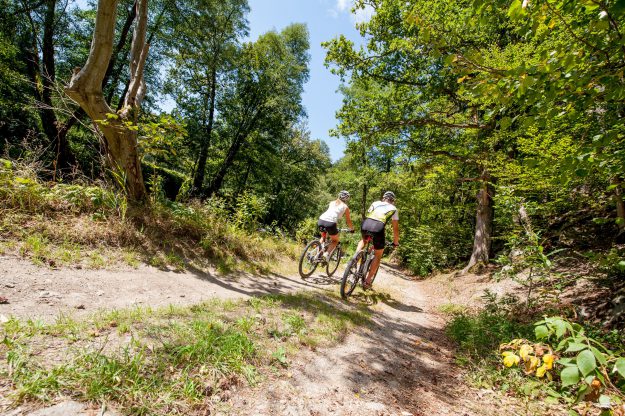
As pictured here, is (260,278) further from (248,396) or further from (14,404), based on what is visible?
(14,404)

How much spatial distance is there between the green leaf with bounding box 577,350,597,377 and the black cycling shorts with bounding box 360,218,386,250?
417cm

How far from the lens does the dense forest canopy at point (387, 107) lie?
2.44 metres

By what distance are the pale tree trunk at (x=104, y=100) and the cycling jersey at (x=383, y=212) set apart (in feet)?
16.1

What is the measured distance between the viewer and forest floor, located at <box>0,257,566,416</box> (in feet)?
6.64

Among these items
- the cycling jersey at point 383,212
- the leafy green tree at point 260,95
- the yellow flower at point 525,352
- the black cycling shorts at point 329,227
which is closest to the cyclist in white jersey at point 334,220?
the black cycling shorts at point 329,227

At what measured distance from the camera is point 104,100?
5020 millimetres

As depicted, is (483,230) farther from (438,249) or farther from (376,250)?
(376,250)

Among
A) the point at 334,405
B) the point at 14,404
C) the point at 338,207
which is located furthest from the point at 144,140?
the point at 334,405

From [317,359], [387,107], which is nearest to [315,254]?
[317,359]

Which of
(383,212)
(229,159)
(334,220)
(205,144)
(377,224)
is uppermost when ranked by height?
(205,144)

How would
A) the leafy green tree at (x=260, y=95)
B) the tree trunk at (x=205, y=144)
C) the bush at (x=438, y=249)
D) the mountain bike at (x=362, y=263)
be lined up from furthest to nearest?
the leafy green tree at (x=260, y=95), the tree trunk at (x=205, y=144), the bush at (x=438, y=249), the mountain bike at (x=362, y=263)

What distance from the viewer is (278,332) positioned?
2932 mm

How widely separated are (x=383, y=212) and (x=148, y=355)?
14.8 ft

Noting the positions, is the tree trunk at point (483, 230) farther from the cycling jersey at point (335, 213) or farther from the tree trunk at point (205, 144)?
the tree trunk at point (205, 144)
